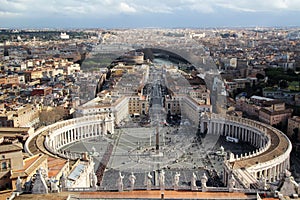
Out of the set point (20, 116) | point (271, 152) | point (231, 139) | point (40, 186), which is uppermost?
Result: point (40, 186)

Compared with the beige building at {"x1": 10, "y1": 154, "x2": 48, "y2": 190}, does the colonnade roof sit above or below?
below

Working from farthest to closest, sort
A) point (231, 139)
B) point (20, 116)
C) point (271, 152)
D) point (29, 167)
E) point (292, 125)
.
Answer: point (20, 116)
point (292, 125)
point (231, 139)
point (271, 152)
point (29, 167)

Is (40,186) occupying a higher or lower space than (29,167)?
higher

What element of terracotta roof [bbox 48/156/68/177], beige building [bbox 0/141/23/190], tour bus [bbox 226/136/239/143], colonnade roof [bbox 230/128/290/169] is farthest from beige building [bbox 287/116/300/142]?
beige building [bbox 0/141/23/190]

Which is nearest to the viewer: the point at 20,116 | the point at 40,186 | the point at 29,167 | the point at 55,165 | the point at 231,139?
the point at 40,186

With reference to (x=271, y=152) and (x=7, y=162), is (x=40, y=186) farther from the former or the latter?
(x=271, y=152)

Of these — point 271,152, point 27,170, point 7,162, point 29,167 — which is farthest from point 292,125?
point 7,162

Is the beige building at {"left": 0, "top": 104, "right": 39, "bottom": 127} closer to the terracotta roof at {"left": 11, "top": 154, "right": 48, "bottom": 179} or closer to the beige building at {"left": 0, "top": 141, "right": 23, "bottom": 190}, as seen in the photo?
the terracotta roof at {"left": 11, "top": 154, "right": 48, "bottom": 179}

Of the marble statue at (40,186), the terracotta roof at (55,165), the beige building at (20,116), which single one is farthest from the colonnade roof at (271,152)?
the beige building at (20,116)

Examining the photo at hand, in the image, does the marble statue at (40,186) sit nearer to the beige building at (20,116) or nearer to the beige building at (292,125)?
the beige building at (20,116)

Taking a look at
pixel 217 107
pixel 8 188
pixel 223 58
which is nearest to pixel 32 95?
pixel 217 107

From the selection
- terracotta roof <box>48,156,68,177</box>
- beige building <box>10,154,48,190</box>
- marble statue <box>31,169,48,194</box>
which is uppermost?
marble statue <box>31,169,48,194</box>
